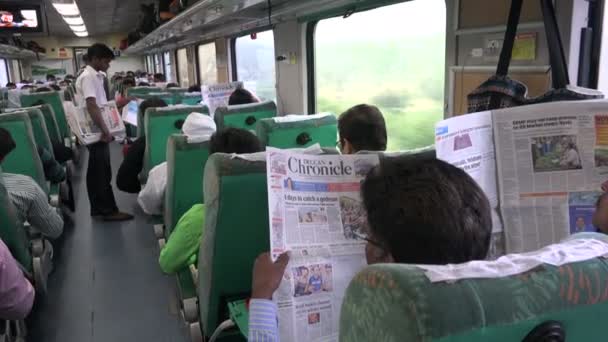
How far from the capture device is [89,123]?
4.21 metres

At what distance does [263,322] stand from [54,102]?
6441 mm

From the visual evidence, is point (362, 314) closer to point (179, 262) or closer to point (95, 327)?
point (179, 262)

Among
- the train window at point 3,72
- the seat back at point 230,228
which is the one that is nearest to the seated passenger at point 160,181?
the seat back at point 230,228

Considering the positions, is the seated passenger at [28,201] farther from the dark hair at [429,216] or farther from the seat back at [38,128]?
the dark hair at [429,216]

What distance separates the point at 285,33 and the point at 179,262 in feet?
11.6

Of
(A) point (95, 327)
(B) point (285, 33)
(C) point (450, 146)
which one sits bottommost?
(A) point (95, 327)

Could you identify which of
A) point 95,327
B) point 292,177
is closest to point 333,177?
point 292,177

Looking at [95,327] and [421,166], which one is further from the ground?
[421,166]

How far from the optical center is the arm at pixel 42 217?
2.80 metres

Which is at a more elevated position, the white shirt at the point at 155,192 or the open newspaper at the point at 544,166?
the open newspaper at the point at 544,166

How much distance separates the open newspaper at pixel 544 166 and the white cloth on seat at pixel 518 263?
28.8 inches

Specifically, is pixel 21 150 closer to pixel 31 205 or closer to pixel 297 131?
pixel 31 205

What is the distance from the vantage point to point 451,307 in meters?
0.53

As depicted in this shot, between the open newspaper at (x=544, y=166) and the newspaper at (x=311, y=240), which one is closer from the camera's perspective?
the newspaper at (x=311, y=240)
